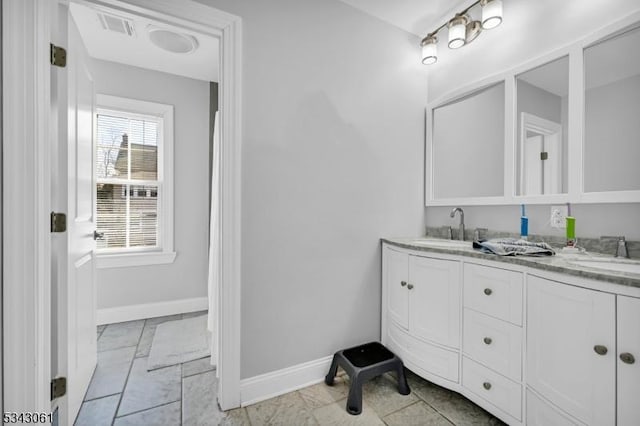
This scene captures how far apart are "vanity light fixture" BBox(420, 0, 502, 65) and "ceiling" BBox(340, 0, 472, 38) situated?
0.23 ft

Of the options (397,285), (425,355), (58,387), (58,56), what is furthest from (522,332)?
(58,56)

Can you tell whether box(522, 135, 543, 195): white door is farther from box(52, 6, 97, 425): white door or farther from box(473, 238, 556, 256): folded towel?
box(52, 6, 97, 425): white door

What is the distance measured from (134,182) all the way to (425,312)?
2961mm

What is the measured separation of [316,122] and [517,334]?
5.14 feet

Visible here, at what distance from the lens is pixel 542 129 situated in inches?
66.2

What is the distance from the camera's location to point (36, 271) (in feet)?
3.69

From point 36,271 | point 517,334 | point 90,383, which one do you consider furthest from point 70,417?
point 517,334

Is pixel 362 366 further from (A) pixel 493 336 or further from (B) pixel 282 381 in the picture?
Result: (A) pixel 493 336

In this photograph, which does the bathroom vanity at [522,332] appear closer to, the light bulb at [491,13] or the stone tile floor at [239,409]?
the stone tile floor at [239,409]

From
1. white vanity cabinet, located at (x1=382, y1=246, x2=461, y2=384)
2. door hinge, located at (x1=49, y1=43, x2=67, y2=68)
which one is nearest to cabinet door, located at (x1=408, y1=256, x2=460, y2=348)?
white vanity cabinet, located at (x1=382, y1=246, x2=461, y2=384)

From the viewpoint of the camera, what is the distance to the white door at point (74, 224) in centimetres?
128

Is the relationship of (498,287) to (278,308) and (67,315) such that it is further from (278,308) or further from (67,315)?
(67,315)

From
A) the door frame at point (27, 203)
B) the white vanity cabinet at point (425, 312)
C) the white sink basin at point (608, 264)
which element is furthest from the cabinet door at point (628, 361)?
the door frame at point (27, 203)

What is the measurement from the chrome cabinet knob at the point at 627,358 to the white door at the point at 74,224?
2224 mm
